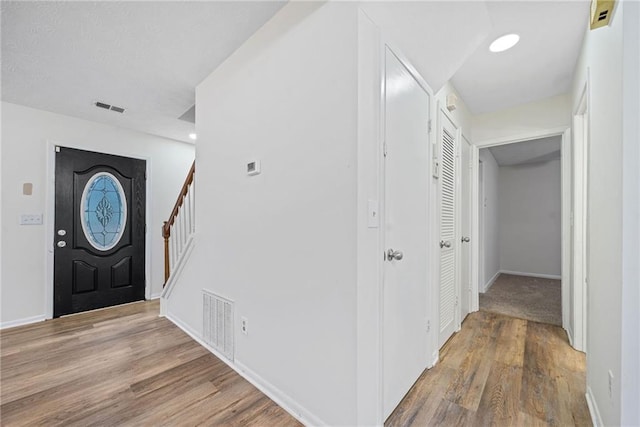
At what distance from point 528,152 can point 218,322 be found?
5.38m

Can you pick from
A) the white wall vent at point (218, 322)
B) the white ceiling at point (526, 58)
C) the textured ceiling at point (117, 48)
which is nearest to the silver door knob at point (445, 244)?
the white ceiling at point (526, 58)

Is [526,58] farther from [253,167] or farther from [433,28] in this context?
[253,167]

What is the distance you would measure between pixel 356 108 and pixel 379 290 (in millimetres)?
888

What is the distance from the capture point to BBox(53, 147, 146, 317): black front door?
3.13 m

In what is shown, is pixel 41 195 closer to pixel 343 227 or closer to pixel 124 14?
pixel 124 14

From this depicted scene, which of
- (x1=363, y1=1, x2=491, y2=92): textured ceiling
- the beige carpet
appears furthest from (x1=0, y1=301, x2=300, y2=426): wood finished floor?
the beige carpet

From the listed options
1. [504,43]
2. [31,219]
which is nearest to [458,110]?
[504,43]

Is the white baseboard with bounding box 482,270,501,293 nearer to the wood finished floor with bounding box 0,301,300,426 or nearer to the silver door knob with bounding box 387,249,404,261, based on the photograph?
the silver door knob with bounding box 387,249,404,261

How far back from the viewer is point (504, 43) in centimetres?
194

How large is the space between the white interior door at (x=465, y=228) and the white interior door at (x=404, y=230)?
3.71 feet

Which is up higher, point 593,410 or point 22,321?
point 593,410

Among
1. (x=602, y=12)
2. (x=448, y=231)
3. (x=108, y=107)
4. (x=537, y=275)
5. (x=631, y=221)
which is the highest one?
(x=108, y=107)

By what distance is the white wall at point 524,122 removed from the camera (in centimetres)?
269

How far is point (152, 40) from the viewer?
1.89 meters
